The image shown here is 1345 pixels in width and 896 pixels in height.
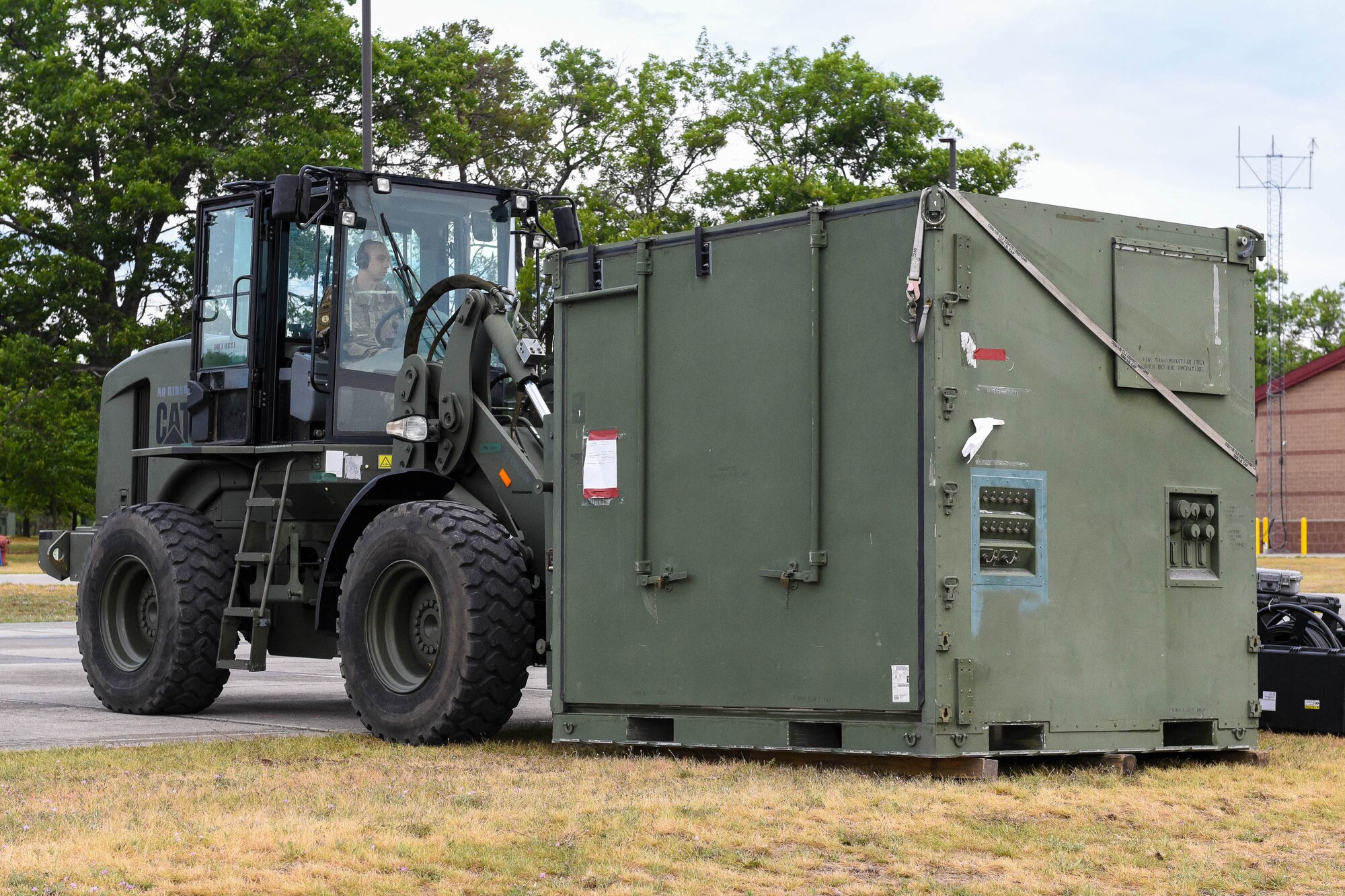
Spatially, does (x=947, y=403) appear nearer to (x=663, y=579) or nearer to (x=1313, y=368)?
(x=663, y=579)

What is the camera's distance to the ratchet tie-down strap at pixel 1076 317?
8.29 metres

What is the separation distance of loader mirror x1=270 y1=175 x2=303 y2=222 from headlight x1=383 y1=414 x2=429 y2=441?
175 cm

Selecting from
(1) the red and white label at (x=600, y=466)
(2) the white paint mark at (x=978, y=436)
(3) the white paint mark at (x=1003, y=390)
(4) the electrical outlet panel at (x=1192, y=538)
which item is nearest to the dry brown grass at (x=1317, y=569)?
(4) the electrical outlet panel at (x=1192, y=538)

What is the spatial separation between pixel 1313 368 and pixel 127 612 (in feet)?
182

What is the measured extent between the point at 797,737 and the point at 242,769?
2798 mm

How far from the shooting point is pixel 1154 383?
29.4 feet

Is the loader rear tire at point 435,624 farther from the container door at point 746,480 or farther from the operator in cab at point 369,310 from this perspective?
the operator in cab at point 369,310

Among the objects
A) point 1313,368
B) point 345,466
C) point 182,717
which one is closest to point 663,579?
point 345,466

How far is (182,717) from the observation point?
480 inches

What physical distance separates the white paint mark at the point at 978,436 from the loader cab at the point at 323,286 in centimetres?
450

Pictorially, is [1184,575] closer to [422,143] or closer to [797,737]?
[797,737]

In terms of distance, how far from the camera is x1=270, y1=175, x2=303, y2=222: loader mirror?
37.6 feet

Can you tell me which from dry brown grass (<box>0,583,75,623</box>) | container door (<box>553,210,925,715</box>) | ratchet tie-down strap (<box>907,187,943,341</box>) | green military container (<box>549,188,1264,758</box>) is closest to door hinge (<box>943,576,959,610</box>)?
green military container (<box>549,188,1264,758</box>)

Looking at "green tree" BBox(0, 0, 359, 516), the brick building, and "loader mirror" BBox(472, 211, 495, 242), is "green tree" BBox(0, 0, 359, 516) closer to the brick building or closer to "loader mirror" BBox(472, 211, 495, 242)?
"loader mirror" BBox(472, 211, 495, 242)
